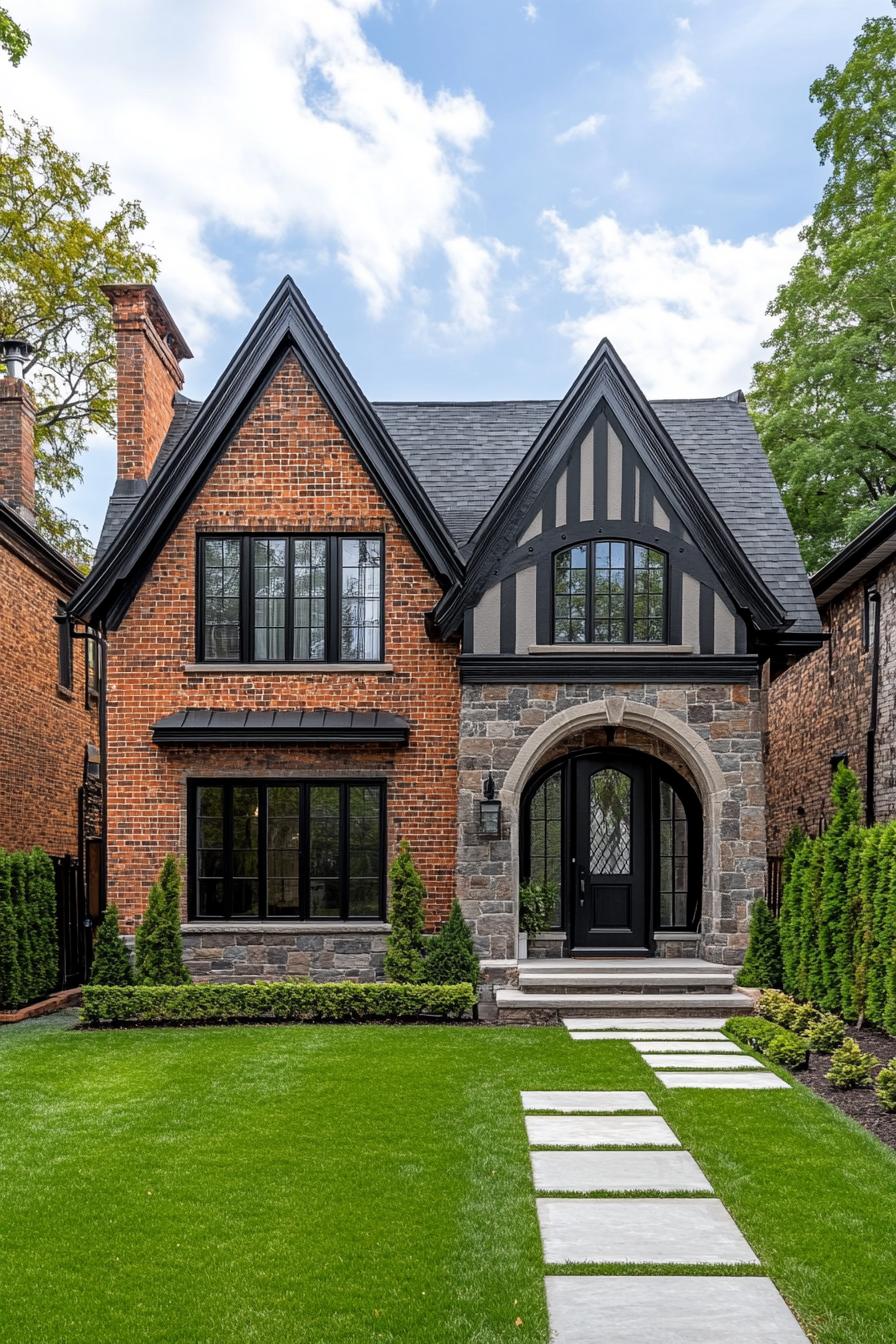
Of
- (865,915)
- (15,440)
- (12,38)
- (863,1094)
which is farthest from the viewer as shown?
(15,440)

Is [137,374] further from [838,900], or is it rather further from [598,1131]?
[598,1131]

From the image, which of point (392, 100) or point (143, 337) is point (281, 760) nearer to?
point (143, 337)

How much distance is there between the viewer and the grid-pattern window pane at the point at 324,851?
13531 mm

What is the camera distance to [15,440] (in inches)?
682

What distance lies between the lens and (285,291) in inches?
540

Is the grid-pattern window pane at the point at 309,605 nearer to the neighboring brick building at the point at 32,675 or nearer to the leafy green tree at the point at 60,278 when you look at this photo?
the neighboring brick building at the point at 32,675

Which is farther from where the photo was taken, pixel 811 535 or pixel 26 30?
pixel 811 535

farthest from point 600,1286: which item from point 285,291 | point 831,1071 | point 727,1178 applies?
point 285,291

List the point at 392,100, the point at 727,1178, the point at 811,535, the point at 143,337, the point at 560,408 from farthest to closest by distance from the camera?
the point at 811,535 < the point at 392,100 < the point at 143,337 < the point at 560,408 < the point at 727,1178

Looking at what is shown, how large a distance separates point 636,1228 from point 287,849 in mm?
8369

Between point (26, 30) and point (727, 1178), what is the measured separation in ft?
39.0

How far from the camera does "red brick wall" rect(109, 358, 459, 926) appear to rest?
1356 centimetres

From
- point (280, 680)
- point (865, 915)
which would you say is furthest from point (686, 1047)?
point (280, 680)

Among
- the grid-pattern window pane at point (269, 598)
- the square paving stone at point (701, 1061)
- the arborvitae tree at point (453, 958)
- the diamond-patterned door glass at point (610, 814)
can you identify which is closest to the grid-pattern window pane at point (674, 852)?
the diamond-patterned door glass at point (610, 814)
